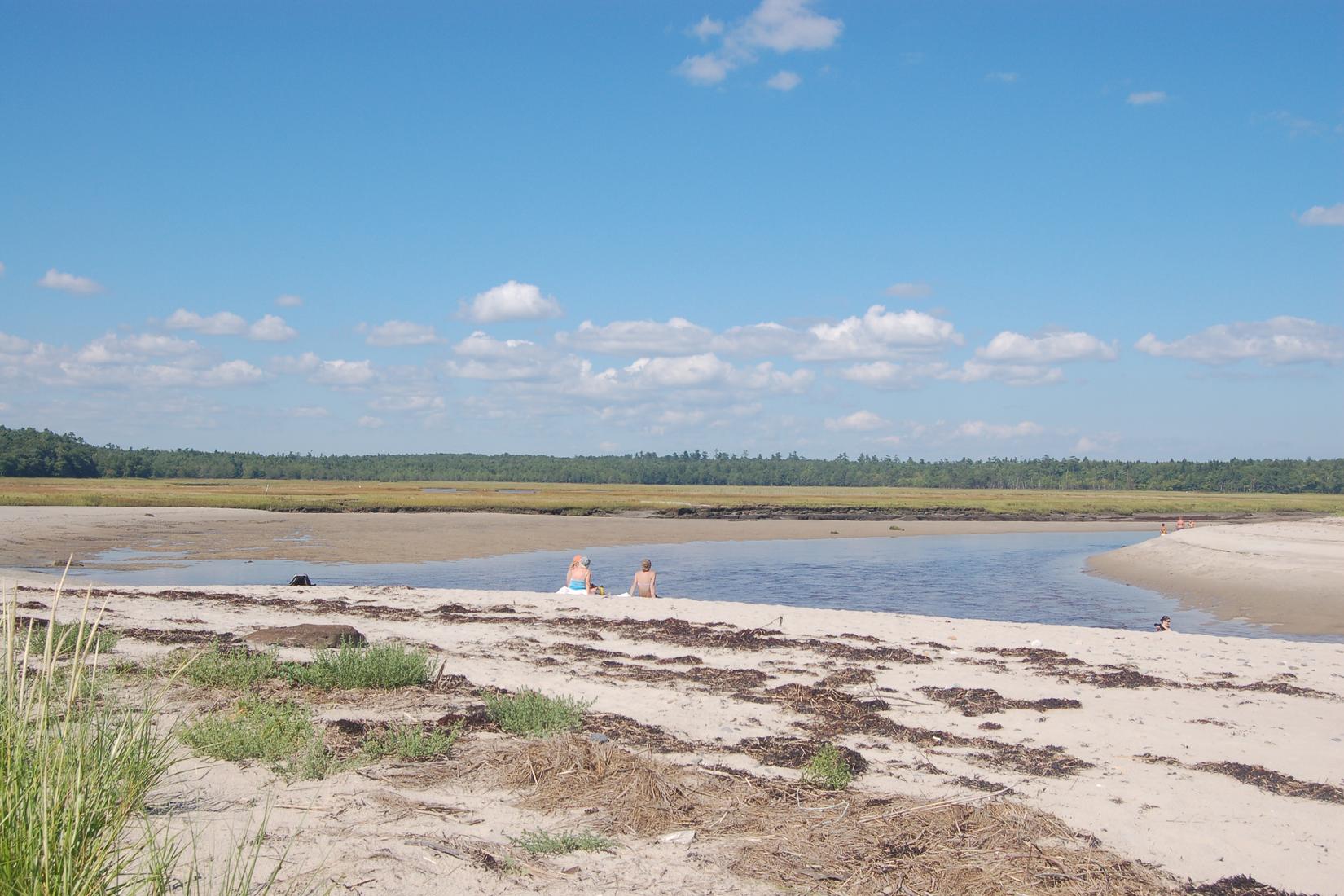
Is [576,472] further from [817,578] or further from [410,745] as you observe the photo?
[410,745]

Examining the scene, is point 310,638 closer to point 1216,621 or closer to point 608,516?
point 1216,621

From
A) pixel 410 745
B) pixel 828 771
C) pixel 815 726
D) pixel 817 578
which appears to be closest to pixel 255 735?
pixel 410 745

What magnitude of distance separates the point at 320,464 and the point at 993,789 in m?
194

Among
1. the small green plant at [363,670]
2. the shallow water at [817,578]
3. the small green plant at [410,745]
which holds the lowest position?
the shallow water at [817,578]

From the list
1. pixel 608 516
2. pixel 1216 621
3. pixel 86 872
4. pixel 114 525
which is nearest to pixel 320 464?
pixel 608 516

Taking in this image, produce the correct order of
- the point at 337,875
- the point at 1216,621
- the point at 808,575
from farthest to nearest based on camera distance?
the point at 808,575 < the point at 1216,621 < the point at 337,875

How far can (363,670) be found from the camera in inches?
357

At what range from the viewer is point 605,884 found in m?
5.03

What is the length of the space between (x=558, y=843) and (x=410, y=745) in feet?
6.77

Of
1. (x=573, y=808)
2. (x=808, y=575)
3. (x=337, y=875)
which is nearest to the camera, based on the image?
(x=337, y=875)

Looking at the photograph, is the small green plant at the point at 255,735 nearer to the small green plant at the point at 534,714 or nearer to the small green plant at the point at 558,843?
the small green plant at the point at 534,714

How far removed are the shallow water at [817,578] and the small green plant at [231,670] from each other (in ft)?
50.4

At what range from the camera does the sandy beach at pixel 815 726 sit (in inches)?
219

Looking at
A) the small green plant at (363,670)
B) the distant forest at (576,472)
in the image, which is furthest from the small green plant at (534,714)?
the distant forest at (576,472)
